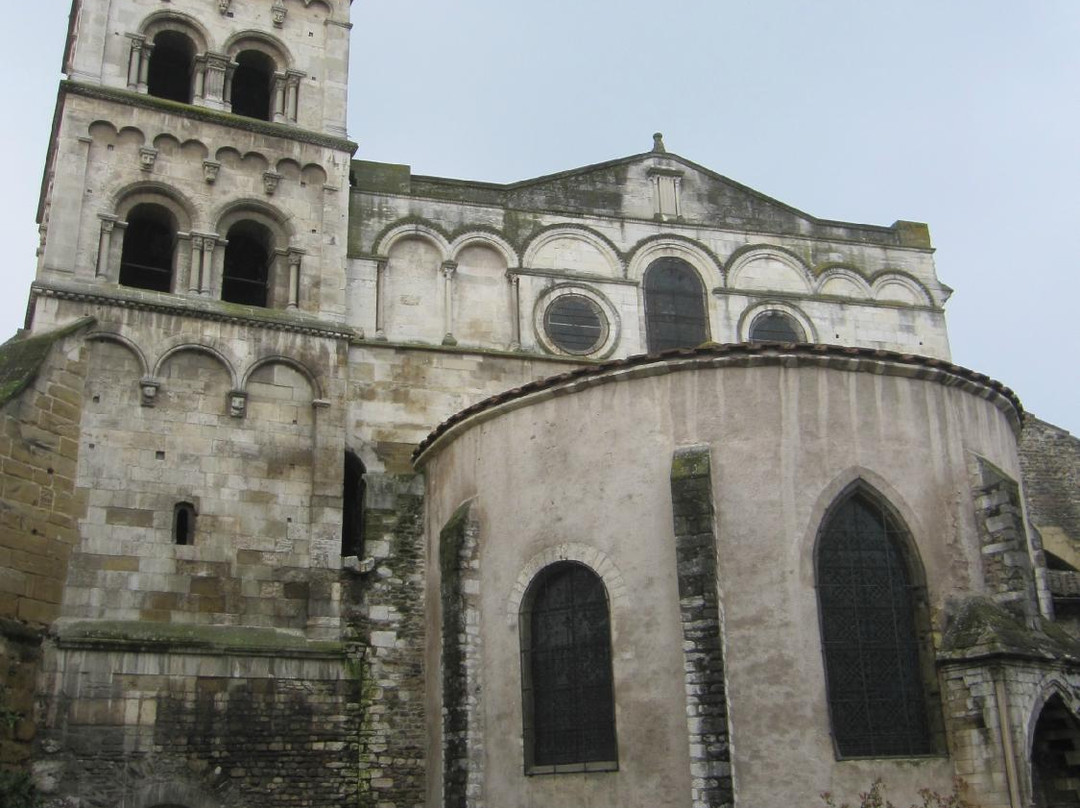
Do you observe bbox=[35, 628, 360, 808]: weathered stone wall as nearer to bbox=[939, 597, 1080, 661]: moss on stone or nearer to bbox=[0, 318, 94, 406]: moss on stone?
bbox=[0, 318, 94, 406]: moss on stone

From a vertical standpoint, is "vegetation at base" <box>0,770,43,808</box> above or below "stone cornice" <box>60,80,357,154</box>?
below

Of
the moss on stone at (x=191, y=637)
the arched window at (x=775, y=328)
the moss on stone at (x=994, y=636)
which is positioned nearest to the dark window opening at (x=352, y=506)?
the moss on stone at (x=191, y=637)

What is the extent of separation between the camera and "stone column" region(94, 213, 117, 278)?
1741cm

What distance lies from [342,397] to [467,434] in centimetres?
255

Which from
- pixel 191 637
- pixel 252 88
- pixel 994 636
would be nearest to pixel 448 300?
pixel 252 88

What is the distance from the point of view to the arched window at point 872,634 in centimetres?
1319

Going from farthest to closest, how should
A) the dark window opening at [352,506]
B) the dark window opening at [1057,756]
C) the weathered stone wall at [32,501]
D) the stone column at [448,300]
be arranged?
the stone column at [448,300]
the dark window opening at [352,506]
the weathered stone wall at [32,501]
the dark window opening at [1057,756]

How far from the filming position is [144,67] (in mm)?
19172

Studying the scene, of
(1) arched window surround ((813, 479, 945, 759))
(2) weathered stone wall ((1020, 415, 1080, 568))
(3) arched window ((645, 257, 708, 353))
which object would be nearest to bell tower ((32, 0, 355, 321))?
(3) arched window ((645, 257, 708, 353))

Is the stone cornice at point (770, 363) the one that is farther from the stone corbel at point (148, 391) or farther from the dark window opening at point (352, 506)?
the stone corbel at point (148, 391)

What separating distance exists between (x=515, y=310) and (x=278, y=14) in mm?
6624

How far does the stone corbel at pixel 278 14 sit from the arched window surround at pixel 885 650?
1295 centimetres

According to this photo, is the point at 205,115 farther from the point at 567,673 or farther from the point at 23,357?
the point at 567,673

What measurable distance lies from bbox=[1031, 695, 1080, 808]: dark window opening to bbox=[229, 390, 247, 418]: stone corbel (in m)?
11.3
